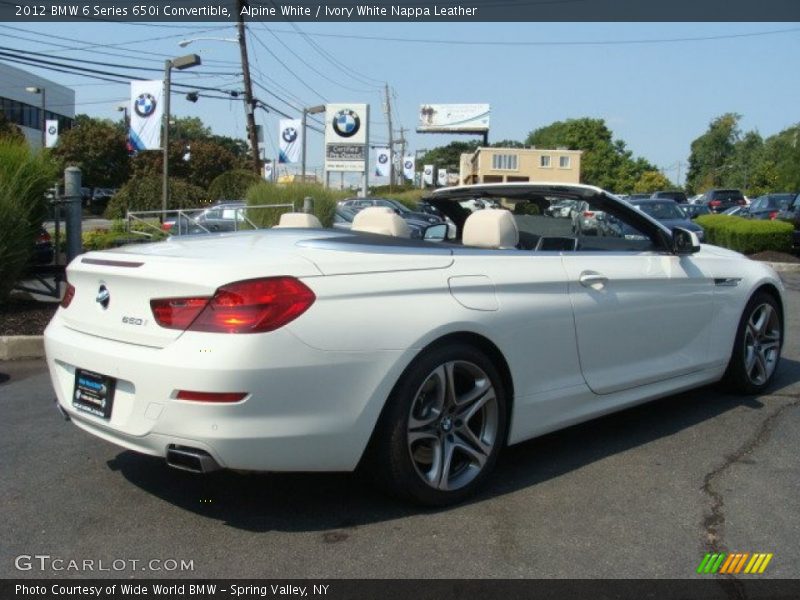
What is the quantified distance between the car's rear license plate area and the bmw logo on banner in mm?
29346

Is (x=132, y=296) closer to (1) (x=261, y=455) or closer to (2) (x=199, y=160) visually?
(1) (x=261, y=455)

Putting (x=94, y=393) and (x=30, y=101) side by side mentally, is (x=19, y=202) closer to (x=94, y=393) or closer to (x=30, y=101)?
(x=94, y=393)

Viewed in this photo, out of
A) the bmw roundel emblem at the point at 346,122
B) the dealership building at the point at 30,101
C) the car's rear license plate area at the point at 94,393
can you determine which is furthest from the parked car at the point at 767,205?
the dealership building at the point at 30,101

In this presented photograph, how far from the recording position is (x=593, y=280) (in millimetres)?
4301

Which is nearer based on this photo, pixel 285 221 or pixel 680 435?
pixel 680 435

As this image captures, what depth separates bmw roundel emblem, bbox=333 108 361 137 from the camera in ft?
106

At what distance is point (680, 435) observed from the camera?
4801mm

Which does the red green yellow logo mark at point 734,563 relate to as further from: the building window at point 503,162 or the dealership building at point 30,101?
the building window at point 503,162

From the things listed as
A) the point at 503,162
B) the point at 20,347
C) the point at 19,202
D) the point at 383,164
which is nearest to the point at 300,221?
the point at 20,347

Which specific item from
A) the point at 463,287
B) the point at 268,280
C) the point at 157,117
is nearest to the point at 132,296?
the point at 268,280

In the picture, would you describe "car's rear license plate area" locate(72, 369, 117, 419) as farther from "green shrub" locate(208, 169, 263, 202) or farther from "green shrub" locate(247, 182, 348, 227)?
"green shrub" locate(208, 169, 263, 202)

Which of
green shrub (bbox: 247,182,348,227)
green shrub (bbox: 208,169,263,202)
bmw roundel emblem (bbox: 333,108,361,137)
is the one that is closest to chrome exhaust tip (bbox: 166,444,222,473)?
green shrub (bbox: 247,182,348,227)

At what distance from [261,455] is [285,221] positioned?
8.18 feet
